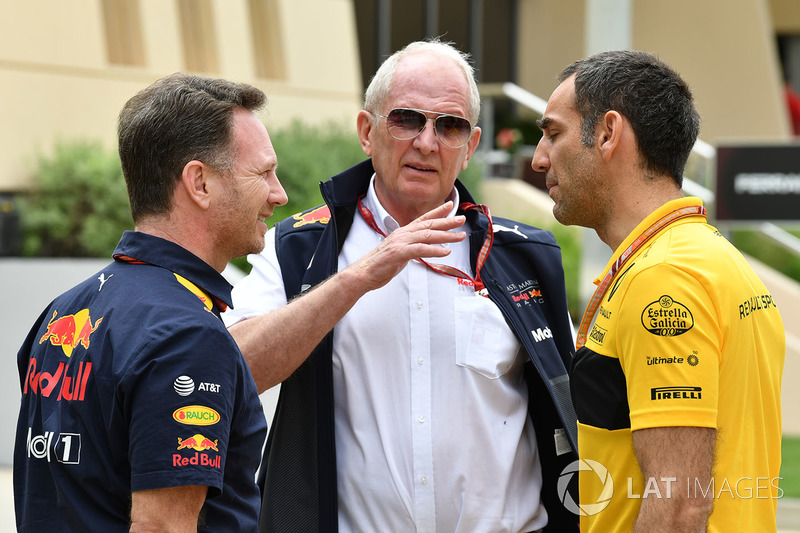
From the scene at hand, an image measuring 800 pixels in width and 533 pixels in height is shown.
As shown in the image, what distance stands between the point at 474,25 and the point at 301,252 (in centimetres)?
1823

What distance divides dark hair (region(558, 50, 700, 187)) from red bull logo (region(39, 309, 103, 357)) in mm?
1404

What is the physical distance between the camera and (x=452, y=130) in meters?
3.27

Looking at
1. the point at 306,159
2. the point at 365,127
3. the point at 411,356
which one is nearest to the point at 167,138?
the point at 411,356

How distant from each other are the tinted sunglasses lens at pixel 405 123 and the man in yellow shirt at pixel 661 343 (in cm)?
68

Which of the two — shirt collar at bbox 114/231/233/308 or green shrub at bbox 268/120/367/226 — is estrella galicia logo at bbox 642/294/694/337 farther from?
green shrub at bbox 268/120/367/226

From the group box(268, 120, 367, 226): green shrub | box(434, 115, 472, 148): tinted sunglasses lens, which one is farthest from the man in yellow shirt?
box(268, 120, 367, 226): green shrub

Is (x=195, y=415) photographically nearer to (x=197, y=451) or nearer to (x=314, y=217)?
(x=197, y=451)

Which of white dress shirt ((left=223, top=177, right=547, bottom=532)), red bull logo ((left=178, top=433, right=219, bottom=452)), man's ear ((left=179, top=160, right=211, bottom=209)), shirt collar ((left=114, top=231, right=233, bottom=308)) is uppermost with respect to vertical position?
man's ear ((left=179, top=160, right=211, bottom=209))

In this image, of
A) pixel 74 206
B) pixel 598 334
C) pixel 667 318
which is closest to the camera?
pixel 667 318

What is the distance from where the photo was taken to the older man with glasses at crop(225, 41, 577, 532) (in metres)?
2.88

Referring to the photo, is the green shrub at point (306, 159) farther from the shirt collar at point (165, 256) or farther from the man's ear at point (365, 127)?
the shirt collar at point (165, 256)

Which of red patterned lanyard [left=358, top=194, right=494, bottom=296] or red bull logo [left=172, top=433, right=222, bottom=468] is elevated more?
red patterned lanyard [left=358, top=194, right=494, bottom=296]

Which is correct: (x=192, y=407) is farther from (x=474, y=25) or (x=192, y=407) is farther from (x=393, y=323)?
(x=474, y=25)

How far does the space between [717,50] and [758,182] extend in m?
13.2
